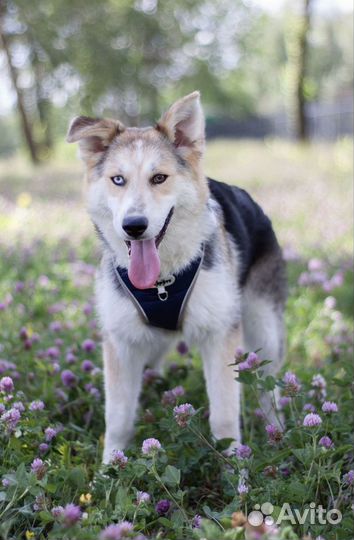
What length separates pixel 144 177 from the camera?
11.3 ft

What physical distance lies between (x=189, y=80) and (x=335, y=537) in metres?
44.2

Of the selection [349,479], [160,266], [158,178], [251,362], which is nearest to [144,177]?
[158,178]

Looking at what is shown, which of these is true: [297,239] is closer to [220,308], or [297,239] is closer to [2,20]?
[220,308]

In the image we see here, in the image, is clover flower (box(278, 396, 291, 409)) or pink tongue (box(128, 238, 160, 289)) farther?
clover flower (box(278, 396, 291, 409))

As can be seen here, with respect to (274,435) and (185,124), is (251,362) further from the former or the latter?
(185,124)

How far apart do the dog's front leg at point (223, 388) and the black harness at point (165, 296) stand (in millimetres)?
278

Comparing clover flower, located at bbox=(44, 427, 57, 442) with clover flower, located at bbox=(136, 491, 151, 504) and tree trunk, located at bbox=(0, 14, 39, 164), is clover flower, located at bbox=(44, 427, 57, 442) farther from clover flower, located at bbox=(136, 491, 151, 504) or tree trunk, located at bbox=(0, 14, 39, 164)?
tree trunk, located at bbox=(0, 14, 39, 164)

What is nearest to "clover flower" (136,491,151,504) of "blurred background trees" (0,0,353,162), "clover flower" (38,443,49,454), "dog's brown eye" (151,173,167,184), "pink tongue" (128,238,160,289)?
"clover flower" (38,443,49,454)

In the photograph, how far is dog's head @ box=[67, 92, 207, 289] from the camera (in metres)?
3.28

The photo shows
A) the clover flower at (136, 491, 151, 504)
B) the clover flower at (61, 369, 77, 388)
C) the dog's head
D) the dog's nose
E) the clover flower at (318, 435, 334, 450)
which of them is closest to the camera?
the clover flower at (136, 491, 151, 504)

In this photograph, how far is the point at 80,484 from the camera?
9.75 ft

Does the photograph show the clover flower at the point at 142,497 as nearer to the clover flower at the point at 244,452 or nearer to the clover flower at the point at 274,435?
the clover flower at the point at 244,452

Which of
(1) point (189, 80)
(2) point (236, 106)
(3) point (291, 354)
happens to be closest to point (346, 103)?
(1) point (189, 80)

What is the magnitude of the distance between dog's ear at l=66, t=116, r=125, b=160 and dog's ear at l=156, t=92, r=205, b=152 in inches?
11.2
